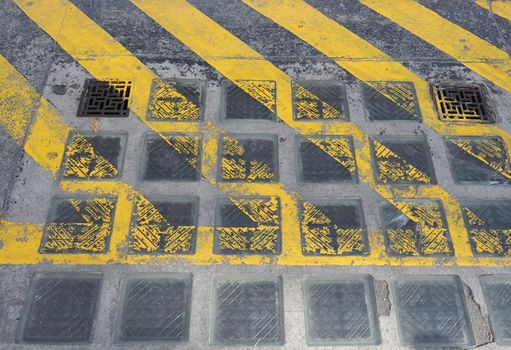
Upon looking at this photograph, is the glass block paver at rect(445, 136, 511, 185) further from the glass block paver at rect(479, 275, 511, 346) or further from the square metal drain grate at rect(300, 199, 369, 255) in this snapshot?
the square metal drain grate at rect(300, 199, 369, 255)

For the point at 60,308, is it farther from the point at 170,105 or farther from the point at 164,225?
the point at 170,105

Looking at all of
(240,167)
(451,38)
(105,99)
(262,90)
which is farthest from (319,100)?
(105,99)

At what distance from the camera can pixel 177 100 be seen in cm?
383

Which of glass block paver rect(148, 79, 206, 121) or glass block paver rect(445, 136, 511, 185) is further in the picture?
glass block paver rect(148, 79, 206, 121)

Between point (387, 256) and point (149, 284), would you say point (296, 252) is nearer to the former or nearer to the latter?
point (387, 256)

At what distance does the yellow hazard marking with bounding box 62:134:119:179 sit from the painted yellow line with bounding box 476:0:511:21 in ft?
12.6

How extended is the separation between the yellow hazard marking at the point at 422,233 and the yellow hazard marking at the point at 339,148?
426mm

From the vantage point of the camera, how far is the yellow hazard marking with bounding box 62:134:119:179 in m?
3.43

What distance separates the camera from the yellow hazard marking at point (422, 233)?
3.20 meters

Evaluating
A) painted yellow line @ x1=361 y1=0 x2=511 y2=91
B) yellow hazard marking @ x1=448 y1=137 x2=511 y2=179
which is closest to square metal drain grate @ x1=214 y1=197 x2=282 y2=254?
yellow hazard marking @ x1=448 y1=137 x2=511 y2=179

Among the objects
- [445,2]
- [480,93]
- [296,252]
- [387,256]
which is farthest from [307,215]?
[445,2]

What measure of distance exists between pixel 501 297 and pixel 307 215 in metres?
1.36

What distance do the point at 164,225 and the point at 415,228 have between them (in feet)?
5.73

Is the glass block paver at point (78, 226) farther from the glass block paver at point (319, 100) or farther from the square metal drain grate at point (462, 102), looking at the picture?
the square metal drain grate at point (462, 102)
